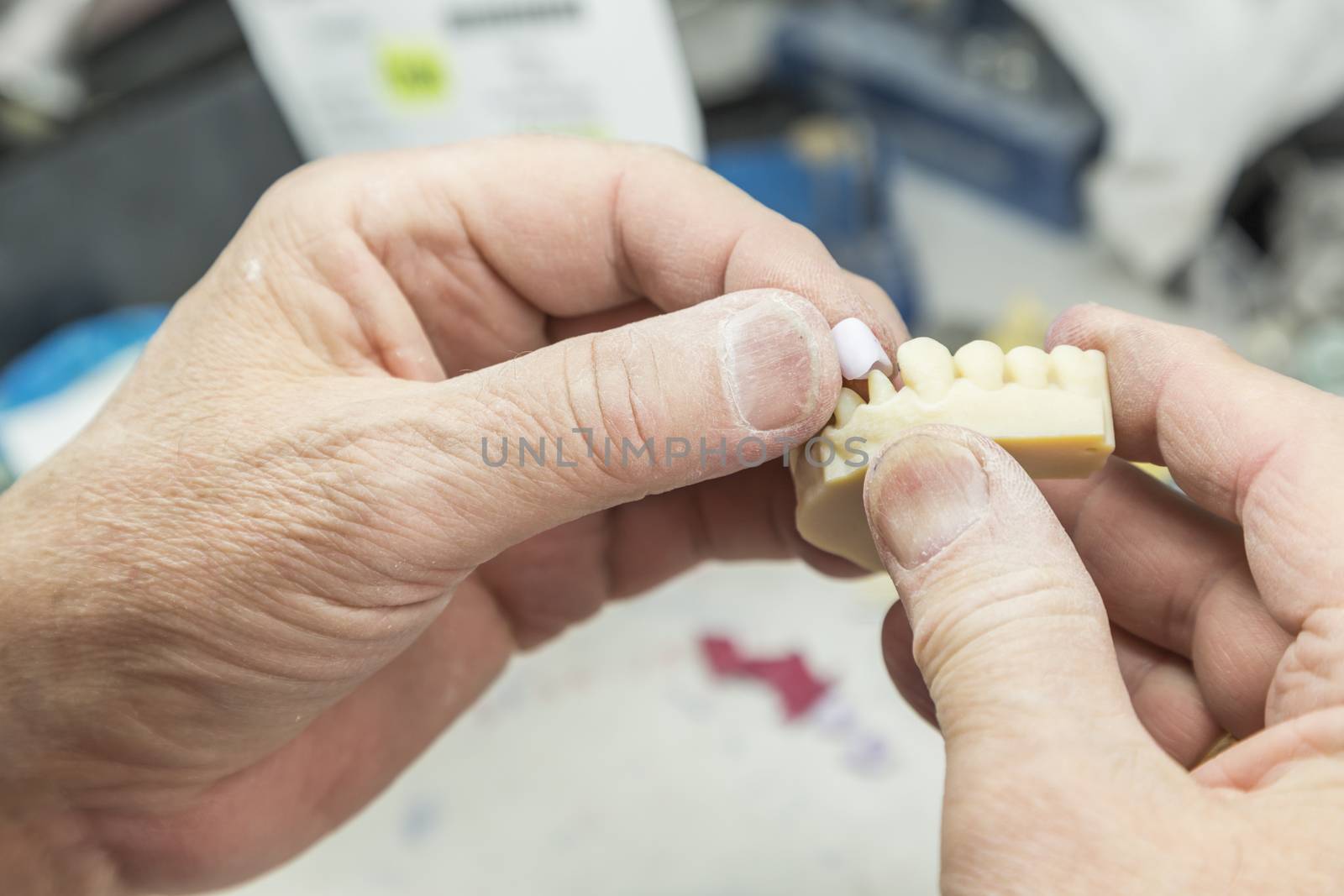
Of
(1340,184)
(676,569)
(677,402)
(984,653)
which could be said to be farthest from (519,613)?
(1340,184)

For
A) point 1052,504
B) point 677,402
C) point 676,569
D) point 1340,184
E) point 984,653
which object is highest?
point 677,402

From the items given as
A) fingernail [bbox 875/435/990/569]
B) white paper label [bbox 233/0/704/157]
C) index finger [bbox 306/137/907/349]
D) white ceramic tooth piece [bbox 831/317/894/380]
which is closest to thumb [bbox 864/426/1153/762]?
fingernail [bbox 875/435/990/569]

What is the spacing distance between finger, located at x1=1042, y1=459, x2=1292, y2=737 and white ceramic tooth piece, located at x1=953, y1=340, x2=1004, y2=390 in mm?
227

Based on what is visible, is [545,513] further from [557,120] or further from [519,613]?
[557,120]

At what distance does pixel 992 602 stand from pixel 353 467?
1.62 ft

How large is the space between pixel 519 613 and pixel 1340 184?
170cm

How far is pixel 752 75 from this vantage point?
87.2 inches

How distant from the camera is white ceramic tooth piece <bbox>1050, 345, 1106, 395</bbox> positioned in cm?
90

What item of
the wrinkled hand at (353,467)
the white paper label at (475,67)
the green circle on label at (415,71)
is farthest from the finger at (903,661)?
the green circle on label at (415,71)

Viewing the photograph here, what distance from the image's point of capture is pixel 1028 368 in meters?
0.89

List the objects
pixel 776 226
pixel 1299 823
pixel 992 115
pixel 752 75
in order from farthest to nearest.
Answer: pixel 752 75 → pixel 992 115 → pixel 776 226 → pixel 1299 823

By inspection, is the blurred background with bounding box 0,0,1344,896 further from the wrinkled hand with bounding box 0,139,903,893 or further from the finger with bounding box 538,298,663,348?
the finger with bounding box 538,298,663,348

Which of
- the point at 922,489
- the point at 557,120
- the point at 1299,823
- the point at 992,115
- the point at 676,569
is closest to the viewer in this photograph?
the point at 1299,823

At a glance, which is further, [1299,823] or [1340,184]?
[1340,184]
